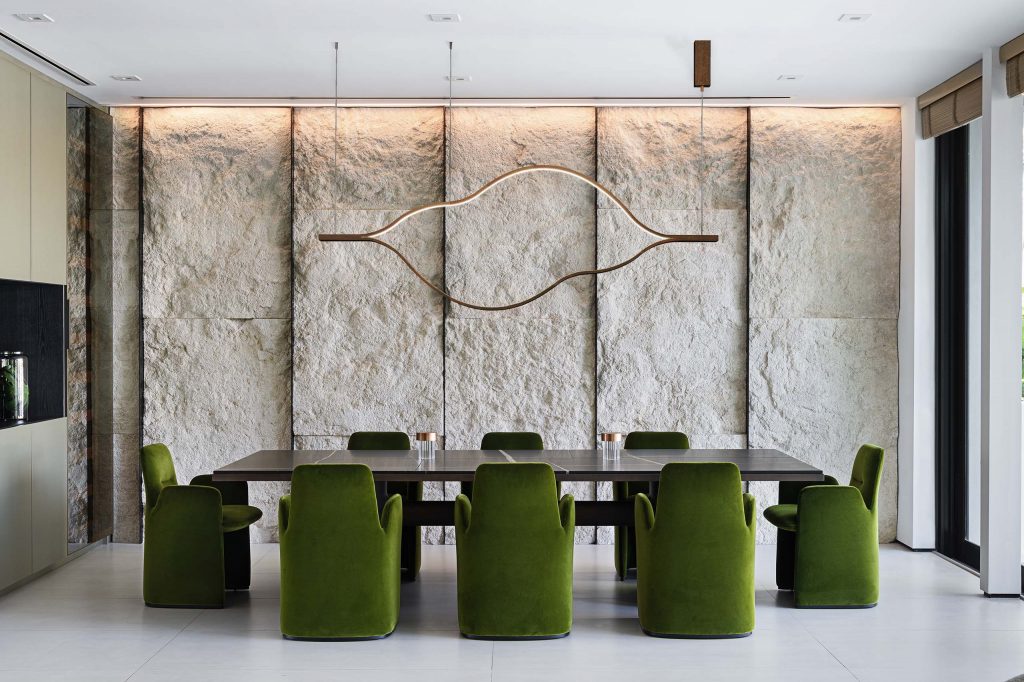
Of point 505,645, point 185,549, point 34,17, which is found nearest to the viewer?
A: point 505,645

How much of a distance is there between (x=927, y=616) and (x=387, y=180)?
14.4ft

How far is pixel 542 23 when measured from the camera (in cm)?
524

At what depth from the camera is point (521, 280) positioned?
279 inches

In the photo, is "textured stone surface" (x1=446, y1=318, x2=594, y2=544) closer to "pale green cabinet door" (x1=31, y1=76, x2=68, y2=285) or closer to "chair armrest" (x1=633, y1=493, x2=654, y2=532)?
"chair armrest" (x1=633, y1=493, x2=654, y2=532)

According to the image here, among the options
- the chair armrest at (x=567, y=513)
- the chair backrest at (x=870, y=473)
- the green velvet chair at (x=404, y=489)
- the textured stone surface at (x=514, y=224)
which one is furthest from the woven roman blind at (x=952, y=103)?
the green velvet chair at (x=404, y=489)

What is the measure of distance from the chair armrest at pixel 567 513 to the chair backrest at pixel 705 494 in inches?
15.9

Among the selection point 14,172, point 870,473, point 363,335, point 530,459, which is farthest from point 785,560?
point 14,172

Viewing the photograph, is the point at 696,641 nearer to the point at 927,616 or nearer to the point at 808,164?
the point at 927,616

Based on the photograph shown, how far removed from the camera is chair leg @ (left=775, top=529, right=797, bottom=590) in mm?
5539

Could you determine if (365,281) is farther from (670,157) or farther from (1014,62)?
(1014,62)

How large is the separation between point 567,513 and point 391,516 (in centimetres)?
83

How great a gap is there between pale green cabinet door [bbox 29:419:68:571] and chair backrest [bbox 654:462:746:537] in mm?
3714

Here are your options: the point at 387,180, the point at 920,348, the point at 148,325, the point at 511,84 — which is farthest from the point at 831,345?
the point at 148,325

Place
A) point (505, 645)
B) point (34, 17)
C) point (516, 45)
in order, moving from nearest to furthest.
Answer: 1. point (505, 645)
2. point (34, 17)
3. point (516, 45)
